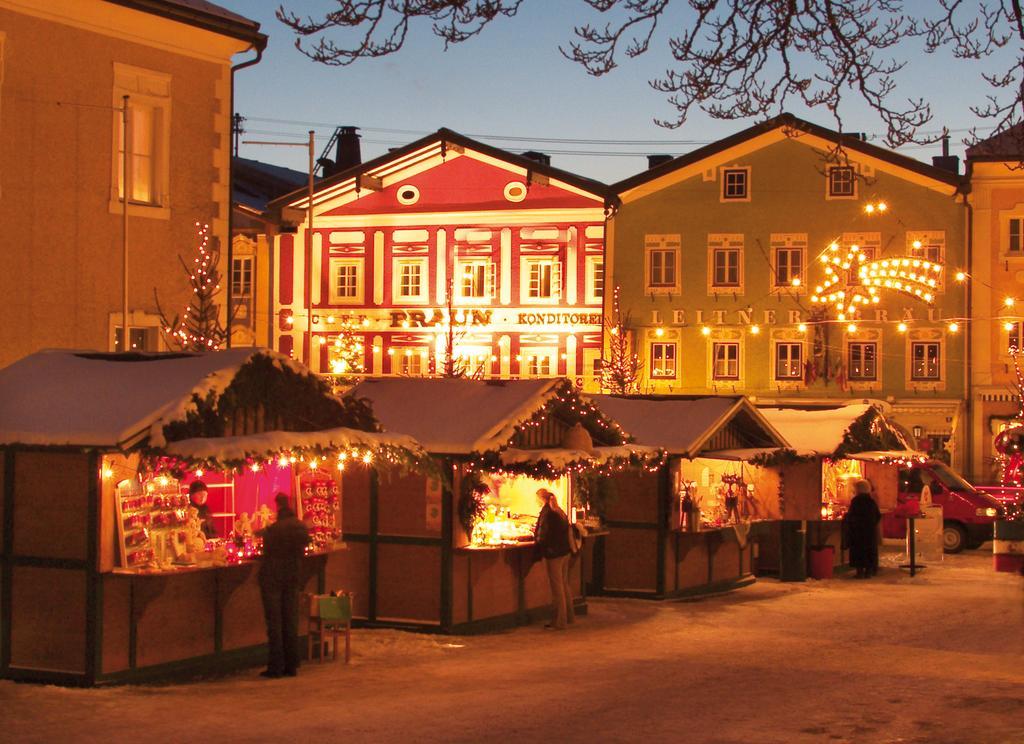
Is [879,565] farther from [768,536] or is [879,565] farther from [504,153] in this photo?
[504,153]

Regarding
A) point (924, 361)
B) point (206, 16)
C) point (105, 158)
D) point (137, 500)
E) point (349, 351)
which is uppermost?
point (206, 16)

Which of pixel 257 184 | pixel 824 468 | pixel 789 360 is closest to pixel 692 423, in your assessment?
pixel 824 468

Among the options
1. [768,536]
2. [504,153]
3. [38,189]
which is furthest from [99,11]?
[504,153]

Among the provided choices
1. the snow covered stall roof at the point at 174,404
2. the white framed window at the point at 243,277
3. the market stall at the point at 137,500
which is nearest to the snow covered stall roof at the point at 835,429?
the snow covered stall roof at the point at 174,404

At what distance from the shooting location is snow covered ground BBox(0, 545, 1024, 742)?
11492 millimetres

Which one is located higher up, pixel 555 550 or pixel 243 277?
pixel 243 277

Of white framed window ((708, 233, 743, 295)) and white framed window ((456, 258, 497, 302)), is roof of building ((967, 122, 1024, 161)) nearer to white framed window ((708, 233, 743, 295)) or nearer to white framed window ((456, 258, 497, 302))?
white framed window ((708, 233, 743, 295))

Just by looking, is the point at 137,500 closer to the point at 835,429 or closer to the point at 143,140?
the point at 143,140

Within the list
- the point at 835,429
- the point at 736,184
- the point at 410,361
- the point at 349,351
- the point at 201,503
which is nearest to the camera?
the point at 201,503

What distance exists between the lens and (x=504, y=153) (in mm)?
47875

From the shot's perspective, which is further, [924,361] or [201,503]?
[924,361]

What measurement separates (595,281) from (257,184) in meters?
16.4

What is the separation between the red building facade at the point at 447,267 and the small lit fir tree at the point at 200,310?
22598mm

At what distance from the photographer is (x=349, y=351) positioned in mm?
48531
